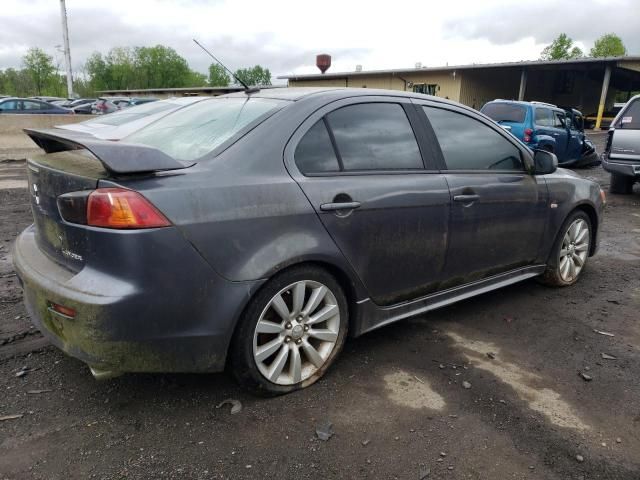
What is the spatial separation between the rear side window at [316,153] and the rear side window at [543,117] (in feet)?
38.8

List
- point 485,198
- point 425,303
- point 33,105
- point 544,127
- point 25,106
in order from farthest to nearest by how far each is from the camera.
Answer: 1. point 33,105
2. point 25,106
3. point 544,127
4. point 485,198
5. point 425,303

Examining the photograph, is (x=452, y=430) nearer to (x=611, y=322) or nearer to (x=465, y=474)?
(x=465, y=474)

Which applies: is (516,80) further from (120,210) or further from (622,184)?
(120,210)

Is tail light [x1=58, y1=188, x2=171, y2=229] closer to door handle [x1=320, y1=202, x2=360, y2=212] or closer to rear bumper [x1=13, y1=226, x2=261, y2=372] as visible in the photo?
rear bumper [x1=13, y1=226, x2=261, y2=372]

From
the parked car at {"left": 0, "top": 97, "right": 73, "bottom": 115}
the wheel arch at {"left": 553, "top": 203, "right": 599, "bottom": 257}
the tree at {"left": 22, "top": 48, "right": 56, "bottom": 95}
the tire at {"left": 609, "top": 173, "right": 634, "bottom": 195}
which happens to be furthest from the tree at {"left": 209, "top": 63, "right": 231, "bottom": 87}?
the wheel arch at {"left": 553, "top": 203, "right": 599, "bottom": 257}

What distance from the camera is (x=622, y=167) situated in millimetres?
9336

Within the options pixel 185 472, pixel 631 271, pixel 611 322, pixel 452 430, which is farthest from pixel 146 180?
pixel 631 271

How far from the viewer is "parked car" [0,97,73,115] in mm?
20359

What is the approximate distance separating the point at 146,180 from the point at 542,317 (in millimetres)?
3141

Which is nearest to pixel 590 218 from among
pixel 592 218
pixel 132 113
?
pixel 592 218

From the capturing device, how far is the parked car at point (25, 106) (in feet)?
66.8

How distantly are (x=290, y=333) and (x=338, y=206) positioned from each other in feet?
2.37

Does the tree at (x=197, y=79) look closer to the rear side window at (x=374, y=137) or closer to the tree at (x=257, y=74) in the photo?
the tree at (x=257, y=74)

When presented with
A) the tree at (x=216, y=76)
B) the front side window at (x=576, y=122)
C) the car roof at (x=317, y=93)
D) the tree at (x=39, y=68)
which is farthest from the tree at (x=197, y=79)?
the car roof at (x=317, y=93)
